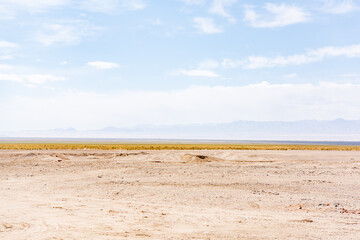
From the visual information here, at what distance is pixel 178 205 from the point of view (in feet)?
46.4

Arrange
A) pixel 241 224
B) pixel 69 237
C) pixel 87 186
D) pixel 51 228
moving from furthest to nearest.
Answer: pixel 87 186
pixel 241 224
pixel 51 228
pixel 69 237

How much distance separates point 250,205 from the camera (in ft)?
47.2

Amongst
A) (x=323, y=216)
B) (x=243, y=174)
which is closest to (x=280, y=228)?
(x=323, y=216)

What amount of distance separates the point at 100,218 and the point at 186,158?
79.7 feet

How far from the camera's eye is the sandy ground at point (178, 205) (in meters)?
10.1

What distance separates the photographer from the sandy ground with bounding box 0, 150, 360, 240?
1015 centimetres

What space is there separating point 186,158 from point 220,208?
2206 cm

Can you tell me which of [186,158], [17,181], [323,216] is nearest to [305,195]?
[323,216]

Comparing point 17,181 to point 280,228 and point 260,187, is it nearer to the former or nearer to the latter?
point 260,187

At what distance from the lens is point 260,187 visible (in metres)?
19.1

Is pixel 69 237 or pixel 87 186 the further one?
pixel 87 186

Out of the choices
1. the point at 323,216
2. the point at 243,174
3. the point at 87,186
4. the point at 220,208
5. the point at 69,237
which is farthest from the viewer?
the point at 243,174

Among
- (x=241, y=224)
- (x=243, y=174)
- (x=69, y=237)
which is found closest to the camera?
(x=69, y=237)

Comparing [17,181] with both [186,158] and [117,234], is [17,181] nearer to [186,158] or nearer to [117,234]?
[117,234]
